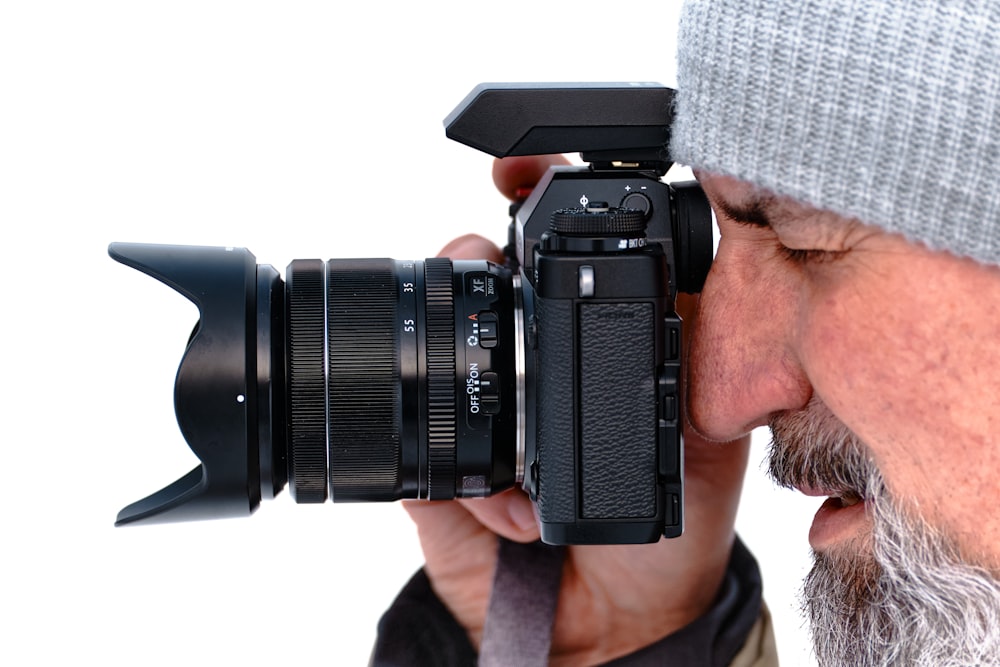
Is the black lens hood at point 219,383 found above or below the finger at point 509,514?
above

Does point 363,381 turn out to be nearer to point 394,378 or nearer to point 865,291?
point 394,378

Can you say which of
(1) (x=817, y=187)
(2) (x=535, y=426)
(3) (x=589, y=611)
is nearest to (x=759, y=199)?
(1) (x=817, y=187)

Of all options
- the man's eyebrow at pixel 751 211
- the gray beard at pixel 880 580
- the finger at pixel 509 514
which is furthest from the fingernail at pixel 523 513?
the man's eyebrow at pixel 751 211

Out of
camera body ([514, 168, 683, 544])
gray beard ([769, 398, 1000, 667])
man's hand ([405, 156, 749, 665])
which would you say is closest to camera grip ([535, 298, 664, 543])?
camera body ([514, 168, 683, 544])

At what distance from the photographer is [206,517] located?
0.88 metres

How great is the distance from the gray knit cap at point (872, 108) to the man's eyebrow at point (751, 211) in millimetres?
38

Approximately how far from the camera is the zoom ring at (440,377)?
2.82ft

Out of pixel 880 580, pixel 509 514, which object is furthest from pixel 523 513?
pixel 880 580

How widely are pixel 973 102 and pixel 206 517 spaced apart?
59 cm

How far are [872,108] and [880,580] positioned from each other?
1.10ft

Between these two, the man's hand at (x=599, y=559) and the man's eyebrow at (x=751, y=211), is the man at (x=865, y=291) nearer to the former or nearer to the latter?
the man's eyebrow at (x=751, y=211)

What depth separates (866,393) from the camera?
2.38ft

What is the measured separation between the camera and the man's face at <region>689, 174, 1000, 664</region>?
69 centimetres

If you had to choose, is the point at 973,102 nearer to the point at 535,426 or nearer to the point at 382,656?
the point at 535,426
